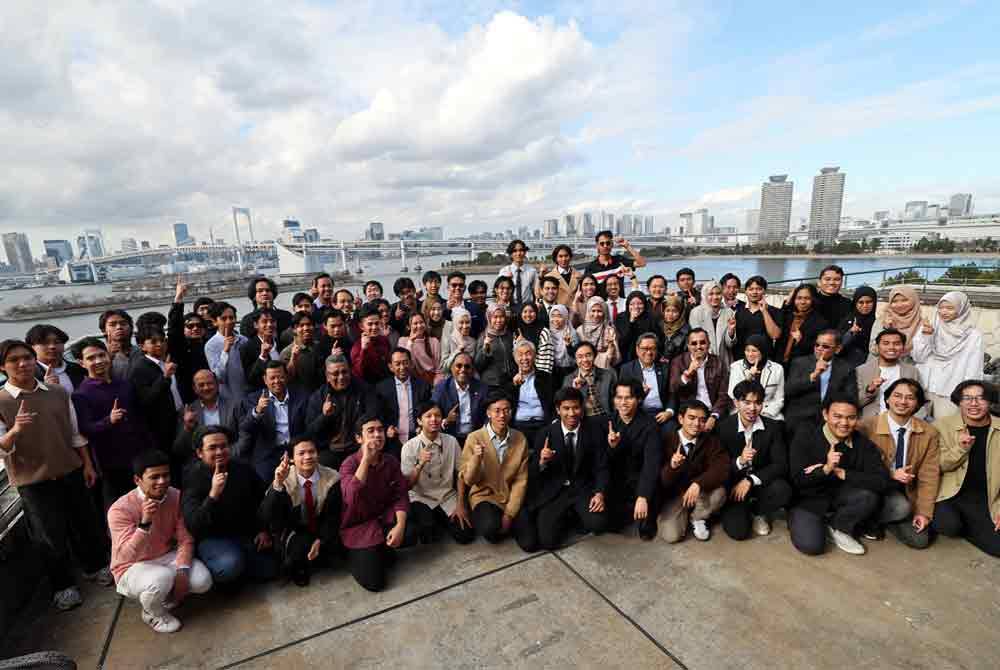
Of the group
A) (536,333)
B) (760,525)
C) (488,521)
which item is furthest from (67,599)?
(760,525)

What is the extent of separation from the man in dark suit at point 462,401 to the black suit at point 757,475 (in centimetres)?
188

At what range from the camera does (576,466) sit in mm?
3359

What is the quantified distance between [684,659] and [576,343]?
102 inches

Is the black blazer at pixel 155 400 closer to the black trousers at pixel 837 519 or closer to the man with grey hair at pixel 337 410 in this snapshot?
the man with grey hair at pixel 337 410

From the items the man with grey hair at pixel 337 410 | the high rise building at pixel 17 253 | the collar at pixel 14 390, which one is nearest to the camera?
the collar at pixel 14 390

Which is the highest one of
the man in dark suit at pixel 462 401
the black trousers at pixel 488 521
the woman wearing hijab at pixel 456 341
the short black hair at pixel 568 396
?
the woman wearing hijab at pixel 456 341

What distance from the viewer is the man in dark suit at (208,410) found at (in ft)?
11.1

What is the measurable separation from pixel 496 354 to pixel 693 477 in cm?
193

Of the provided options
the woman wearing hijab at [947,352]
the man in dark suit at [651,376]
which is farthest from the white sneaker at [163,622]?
the woman wearing hijab at [947,352]

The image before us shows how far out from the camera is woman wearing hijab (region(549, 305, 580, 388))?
4242mm

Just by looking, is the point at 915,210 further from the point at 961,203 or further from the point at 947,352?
the point at 947,352

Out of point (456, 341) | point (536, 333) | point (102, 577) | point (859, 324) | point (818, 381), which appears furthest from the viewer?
point (536, 333)

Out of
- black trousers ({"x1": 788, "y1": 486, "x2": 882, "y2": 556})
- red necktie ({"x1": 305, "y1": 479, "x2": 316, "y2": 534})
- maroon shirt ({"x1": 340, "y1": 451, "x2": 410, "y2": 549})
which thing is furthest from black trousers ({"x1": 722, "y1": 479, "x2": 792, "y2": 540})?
red necktie ({"x1": 305, "y1": 479, "x2": 316, "y2": 534})

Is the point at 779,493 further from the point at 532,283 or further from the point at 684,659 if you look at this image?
the point at 532,283
